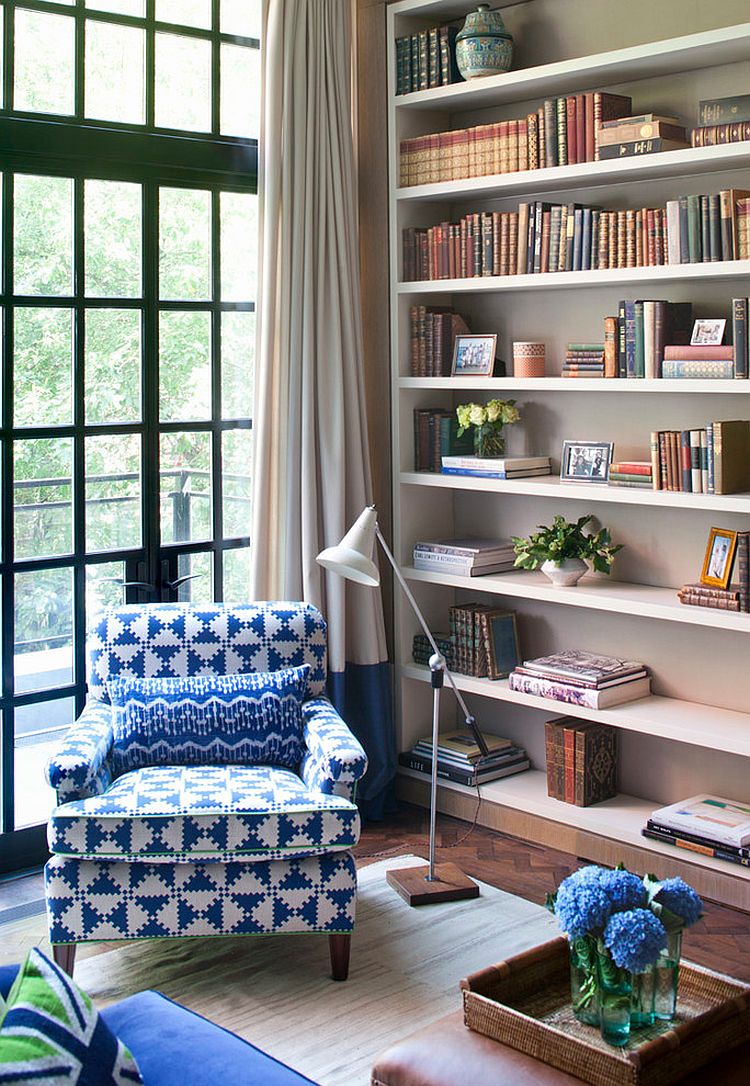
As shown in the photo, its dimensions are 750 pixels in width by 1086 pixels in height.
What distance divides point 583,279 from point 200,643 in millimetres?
1551

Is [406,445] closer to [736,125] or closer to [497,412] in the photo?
[497,412]

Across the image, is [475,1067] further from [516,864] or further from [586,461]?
[586,461]

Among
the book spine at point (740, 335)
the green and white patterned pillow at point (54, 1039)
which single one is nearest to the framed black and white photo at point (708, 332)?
the book spine at point (740, 335)

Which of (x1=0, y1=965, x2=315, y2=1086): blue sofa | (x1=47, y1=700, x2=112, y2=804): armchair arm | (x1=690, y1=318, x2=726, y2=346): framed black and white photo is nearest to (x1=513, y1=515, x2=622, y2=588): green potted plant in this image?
(x1=690, y1=318, x2=726, y2=346): framed black and white photo

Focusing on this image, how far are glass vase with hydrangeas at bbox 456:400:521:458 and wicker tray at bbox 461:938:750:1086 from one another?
84.0 inches

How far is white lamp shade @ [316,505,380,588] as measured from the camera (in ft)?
11.5

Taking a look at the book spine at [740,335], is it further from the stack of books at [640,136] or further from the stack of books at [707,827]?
the stack of books at [707,827]

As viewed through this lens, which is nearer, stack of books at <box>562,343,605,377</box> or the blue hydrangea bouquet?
the blue hydrangea bouquet

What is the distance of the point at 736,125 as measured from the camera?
11.1 feet

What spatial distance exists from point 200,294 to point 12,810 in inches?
68.6

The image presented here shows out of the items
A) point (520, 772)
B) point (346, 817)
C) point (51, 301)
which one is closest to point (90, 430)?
point (51, 301)

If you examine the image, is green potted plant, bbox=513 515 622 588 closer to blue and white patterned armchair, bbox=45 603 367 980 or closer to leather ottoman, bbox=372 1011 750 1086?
blue and white patterned armchair, bbox=45 603 367 980

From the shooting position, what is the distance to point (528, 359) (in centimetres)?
408

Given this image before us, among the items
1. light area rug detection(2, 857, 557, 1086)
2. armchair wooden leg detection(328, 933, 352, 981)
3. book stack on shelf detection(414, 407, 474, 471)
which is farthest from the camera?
book stack on shelf detection(414, 407, 474, 471)
